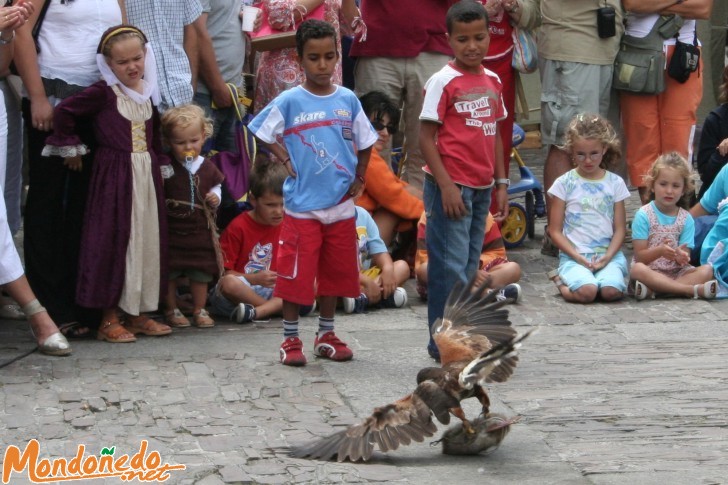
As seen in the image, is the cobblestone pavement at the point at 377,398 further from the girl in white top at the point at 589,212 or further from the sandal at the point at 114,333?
the girl in white top at the point at 589,212

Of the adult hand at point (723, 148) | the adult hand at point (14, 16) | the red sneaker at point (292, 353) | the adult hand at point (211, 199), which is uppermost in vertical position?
the adult hand at point (14, 16)

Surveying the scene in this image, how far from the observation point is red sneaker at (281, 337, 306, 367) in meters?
6.25

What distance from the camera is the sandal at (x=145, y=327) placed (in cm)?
684

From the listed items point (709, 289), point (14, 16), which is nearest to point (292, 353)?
point (14, 16)

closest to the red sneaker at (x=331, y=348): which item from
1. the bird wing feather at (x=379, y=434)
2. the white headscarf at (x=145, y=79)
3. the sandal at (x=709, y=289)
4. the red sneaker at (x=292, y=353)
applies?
the red sneaker at (x=292, y=353)

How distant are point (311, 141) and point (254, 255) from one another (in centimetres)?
137

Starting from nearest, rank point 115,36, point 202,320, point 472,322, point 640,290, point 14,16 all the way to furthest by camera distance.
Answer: point 472,322, point 14,16, point 115,36, point 202,320, point 640,290

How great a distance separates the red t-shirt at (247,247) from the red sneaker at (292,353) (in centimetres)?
117

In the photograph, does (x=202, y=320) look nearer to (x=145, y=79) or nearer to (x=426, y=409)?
(x=145, y=79)

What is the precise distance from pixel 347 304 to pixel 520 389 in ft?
5.66

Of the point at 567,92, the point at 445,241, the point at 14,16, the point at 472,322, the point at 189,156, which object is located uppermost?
the point at 14,16

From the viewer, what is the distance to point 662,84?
336 inches

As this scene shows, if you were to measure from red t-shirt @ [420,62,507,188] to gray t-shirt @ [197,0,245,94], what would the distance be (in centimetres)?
208

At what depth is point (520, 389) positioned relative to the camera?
5.97 metres
